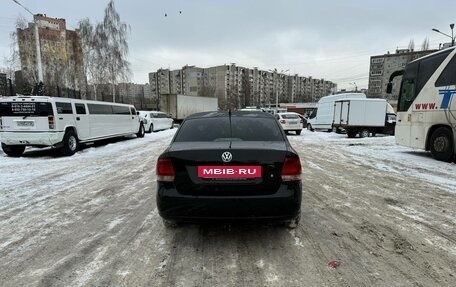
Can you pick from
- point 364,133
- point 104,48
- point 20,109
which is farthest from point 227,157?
point 104,48

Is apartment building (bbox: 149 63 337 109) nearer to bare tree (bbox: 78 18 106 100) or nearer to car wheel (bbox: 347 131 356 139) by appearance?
bare tree (bbox: 78 18 106 100)

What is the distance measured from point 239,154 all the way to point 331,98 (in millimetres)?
22103

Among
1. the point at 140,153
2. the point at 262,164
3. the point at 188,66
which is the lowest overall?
the point at 140,153

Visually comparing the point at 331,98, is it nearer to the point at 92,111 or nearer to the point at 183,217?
the point at 92,111

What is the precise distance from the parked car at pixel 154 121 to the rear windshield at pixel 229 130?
1830 cm

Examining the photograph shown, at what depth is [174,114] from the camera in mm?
32344

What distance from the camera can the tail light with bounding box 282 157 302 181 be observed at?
11.8 feet

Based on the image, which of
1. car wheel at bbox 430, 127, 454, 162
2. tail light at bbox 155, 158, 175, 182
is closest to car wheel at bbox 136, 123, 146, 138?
car wheel at bbox 430, 127, 454, 162

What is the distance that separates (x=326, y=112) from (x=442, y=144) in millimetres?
14398

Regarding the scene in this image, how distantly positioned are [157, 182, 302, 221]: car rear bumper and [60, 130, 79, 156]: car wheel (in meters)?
9.73

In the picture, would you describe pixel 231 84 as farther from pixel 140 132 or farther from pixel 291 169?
pixel 291 169

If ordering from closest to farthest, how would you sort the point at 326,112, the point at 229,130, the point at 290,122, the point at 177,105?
1. the point at 229,130
2. the point at 290,122
3. the point at 326,112
4. the point at 177,105

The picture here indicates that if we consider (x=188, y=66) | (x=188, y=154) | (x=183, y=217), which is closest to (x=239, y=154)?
(x=188, y=154)

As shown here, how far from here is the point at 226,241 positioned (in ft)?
12.9
